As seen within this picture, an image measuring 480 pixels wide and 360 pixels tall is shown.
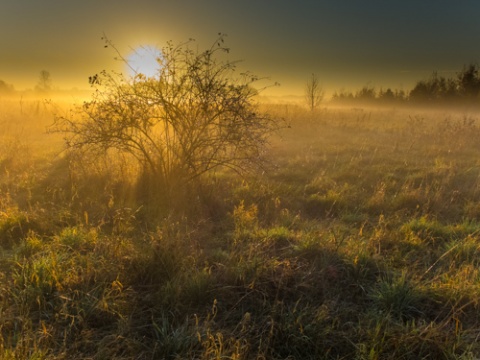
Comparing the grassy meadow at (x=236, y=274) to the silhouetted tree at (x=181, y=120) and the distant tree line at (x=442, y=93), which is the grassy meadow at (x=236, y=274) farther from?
the distant tree line at (x=442, y=93)

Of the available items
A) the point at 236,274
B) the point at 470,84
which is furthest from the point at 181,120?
the point at 470,84

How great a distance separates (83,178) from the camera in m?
6.44

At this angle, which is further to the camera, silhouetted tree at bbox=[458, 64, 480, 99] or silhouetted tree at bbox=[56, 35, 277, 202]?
silhouetted tree at bbox=[458, 64, 480, 99]

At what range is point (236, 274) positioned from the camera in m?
3.27

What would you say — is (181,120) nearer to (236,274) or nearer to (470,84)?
(236,274)

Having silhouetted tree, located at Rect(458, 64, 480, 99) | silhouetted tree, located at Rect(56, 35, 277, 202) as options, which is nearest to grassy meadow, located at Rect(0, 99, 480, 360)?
silhouetted tree, located at Rect(56, 35, 277, 202)

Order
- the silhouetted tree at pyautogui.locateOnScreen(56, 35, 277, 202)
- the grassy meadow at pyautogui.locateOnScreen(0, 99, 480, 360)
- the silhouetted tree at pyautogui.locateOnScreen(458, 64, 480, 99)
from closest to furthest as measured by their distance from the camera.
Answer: the grassy meadow at pyautogui.locateOnScreen(0, 99, 480, 360)
the silhouetted tree at pyautogui.locateOnScreen(56, 35, 277, 202)
the silhouetted tree at pyautogui.locateOnScreen(458, 64, 480, 99)

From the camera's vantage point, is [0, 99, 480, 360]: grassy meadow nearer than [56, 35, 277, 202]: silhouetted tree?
Yes

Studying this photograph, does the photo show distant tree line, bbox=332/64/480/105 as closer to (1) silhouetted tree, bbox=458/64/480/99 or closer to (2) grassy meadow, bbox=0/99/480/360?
(1) silhouetted tree, bbox=458/64/480/99

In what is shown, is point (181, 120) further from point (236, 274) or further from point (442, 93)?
point (442, 93)

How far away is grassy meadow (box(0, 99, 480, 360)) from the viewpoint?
251 centimetres

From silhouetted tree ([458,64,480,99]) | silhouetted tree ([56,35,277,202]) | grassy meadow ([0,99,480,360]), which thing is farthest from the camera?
silhouetted tree ([458,64,480,99])

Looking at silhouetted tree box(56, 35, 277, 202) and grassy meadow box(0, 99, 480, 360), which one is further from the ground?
silhouetted tree box(56, 35, 277, 202)

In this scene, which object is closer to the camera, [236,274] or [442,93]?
[236,274]
